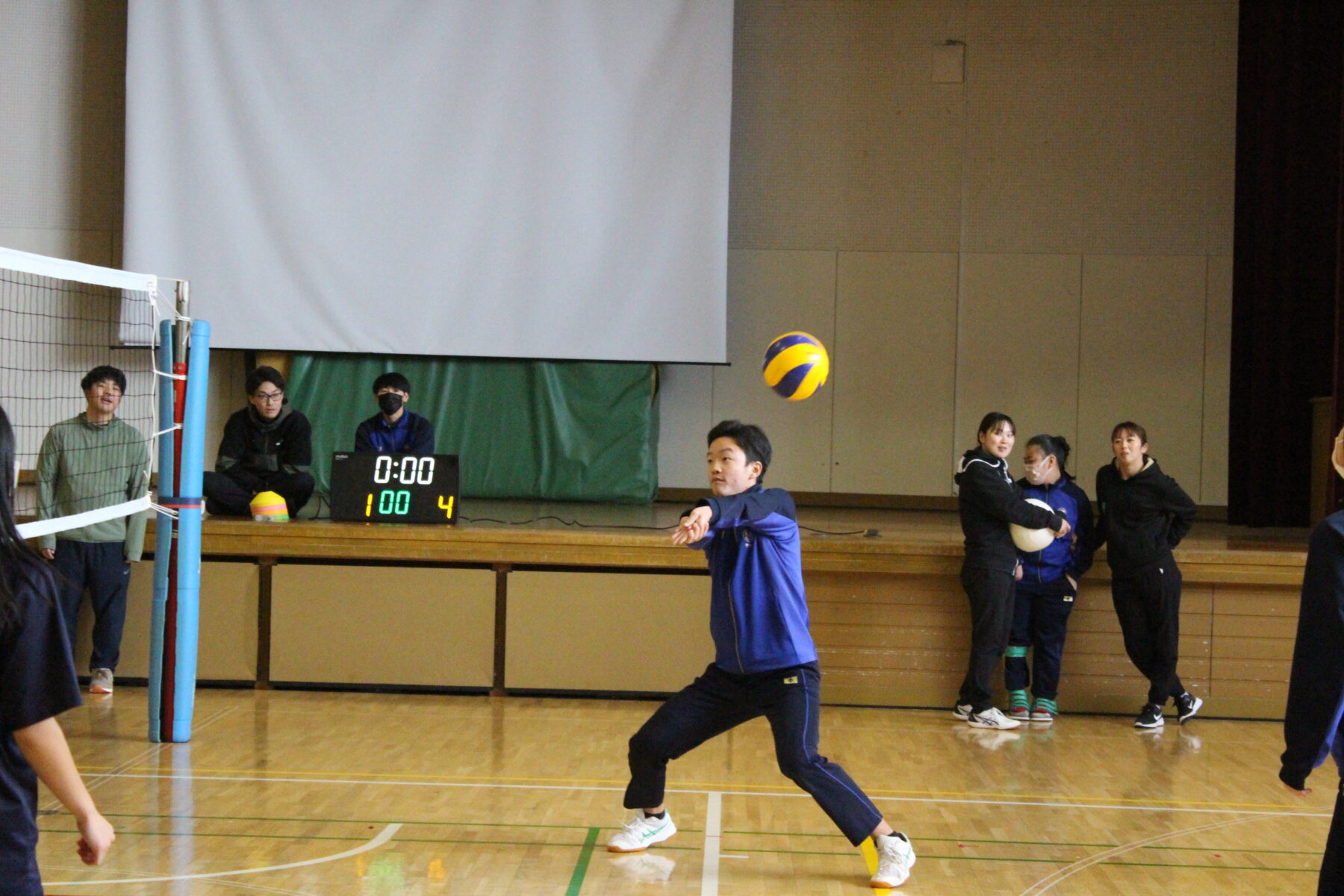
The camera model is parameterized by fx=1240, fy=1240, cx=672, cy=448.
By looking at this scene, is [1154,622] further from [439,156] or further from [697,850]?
[439,156]

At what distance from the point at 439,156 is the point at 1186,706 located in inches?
318

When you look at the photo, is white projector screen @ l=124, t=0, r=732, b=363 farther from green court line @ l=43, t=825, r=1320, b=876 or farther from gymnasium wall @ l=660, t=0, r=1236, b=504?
green court line @ l=43, t=825, r=1320, b=876

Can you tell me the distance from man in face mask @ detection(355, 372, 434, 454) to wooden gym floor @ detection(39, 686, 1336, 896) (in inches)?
71.3

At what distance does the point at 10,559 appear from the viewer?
220 cm

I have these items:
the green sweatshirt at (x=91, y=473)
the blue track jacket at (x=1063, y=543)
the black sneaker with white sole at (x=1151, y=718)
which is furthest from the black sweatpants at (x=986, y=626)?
the green sweatshirt at (x=91, y=473)

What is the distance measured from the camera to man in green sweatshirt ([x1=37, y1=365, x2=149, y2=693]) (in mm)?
6871

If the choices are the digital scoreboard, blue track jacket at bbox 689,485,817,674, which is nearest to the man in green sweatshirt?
the digital scoreboard

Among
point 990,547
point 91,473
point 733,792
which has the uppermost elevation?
point 91,473

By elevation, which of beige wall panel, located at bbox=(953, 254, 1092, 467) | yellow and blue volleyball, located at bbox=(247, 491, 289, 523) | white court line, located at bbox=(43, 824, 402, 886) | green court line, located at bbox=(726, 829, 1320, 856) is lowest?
green court line, located at bbox=(726, 829, 1320, 856)

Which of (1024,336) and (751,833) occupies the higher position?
(1024,336)

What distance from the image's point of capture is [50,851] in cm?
457

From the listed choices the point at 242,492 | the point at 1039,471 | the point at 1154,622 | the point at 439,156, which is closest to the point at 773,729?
the point at 1039,471

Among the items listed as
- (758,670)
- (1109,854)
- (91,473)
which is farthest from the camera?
(91,473)

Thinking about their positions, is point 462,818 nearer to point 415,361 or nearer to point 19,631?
point 19,631
